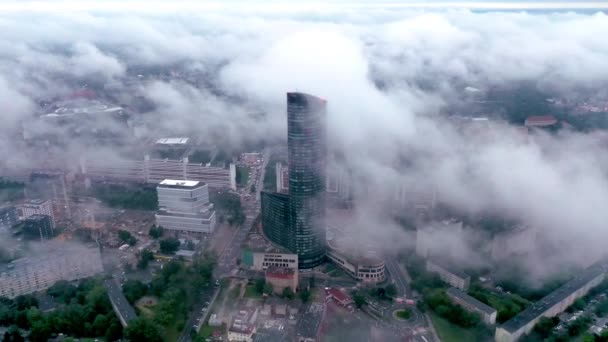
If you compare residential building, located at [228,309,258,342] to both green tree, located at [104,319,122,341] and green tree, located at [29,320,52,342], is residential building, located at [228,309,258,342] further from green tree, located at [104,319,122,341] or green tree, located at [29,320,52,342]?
green tree, located at [29,320,52,342]

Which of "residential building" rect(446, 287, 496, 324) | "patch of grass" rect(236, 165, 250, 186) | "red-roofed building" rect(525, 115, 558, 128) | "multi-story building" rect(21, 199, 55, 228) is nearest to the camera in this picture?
"residential building" rect(446, 287, 496, 324)

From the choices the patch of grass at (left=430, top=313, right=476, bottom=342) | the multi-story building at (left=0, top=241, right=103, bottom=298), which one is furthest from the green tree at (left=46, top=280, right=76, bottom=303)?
the patch of grass at (left=430, top=313, right=476, bottom=342)

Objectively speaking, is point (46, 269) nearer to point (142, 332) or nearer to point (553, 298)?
point (142, 332)

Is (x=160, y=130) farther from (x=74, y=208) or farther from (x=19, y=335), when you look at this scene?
(x=19, y=335)

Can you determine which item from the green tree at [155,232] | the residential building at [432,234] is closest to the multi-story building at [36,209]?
the green tree at [155,232]

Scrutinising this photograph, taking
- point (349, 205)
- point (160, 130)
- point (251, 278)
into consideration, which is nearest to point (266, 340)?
point (251, 278)

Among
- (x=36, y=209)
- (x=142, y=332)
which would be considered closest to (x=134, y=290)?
(x=142, y=332)
